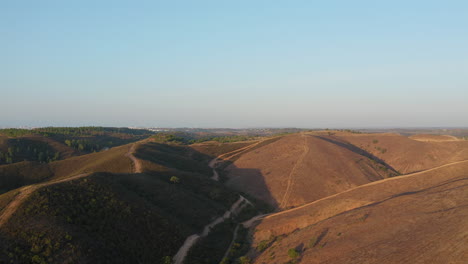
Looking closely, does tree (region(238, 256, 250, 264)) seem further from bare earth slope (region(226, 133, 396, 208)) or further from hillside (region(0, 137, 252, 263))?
bare earth slope (region(226, 133, 396, 208))

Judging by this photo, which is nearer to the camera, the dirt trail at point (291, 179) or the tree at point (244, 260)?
the tree at point (244, 260)

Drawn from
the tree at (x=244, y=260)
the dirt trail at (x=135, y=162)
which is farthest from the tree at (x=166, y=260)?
the dirt trail at (x=135, y=162)

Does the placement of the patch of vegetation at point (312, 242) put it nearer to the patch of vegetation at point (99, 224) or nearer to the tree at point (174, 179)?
the patch of vegetation at point (99, 224)

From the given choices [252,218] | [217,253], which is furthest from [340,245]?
[252,218]

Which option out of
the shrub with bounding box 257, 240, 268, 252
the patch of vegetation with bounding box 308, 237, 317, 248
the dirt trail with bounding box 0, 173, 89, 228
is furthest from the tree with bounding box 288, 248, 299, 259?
the dirt trail with bounding box 0, 173, 89, 228

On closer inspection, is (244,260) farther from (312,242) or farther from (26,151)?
(26,151)

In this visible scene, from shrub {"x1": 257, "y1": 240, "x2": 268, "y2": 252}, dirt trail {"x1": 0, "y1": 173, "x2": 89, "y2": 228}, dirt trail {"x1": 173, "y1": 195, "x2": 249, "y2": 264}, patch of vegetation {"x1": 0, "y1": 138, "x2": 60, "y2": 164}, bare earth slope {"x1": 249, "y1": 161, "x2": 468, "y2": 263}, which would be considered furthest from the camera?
patch of vegetation {"x1": 0, "y1": 138, "x2": 60, "y2": 164}
